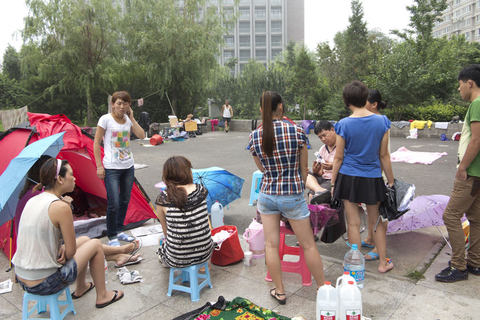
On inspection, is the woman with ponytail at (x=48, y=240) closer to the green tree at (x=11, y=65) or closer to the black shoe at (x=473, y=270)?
the black shoe at (x=473, y=270)

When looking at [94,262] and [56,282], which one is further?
[94,262]

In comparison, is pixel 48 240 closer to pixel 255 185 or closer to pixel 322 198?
pixel 322 198

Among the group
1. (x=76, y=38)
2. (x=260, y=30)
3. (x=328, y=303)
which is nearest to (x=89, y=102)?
(x=76, y=38)

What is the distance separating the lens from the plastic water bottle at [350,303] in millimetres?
2283

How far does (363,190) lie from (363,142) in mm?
407

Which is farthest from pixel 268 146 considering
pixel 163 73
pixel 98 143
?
pixel 163 73

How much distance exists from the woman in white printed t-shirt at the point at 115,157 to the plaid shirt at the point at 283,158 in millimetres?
1912

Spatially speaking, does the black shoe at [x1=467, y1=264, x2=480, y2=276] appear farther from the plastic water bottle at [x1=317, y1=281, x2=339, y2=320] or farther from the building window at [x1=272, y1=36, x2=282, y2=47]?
the building window at [x1=272, y1=36, x2=282, y2=47]

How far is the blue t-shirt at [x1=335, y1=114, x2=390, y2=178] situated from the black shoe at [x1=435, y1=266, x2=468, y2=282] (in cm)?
102

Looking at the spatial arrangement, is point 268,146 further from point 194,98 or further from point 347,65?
point 347,65

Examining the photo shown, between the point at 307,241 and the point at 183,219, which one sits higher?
the point at 183,219

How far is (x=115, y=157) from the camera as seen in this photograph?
4059mm

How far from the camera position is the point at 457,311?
271 cm

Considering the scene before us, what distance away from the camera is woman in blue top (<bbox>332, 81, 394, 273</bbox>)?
3.06 m
